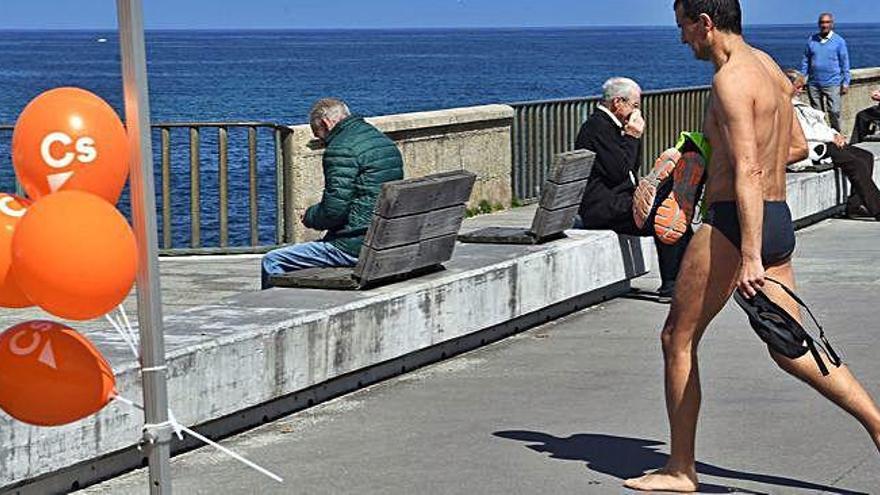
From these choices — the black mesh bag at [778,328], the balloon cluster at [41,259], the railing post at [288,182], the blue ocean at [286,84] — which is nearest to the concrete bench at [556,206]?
the railing post at [288,182]

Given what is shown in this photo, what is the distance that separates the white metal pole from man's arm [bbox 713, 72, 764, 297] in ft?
7.57

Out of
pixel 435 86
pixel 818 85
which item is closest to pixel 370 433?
pixel 818 85

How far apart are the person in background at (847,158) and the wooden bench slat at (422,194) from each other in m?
7.02

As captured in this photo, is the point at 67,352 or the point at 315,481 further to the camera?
the point at 315,481

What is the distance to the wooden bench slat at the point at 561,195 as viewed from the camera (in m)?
12.4

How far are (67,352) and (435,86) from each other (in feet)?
346

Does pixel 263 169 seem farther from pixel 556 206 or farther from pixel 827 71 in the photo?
pixel 556 206

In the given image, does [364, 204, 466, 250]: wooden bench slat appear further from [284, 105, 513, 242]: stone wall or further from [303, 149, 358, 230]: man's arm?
[284, 105, 513, 242]: stone wall

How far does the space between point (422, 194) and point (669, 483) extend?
3.18 metres

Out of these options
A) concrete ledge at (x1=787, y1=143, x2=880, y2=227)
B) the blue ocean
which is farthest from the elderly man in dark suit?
the blue ocean

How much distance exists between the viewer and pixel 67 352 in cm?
619

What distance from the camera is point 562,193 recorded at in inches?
492

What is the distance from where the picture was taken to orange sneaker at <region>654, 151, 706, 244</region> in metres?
7.80

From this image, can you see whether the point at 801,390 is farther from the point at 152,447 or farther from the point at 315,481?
the point at 152,447
